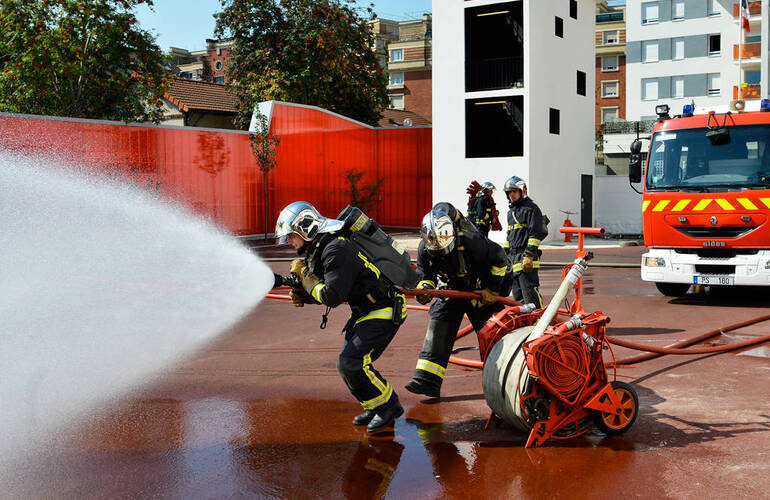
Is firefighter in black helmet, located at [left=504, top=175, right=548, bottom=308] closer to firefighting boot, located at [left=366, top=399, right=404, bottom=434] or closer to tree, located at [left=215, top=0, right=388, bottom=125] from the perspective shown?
firefighting boot, located at [left=366, top=399, right=404, bottom=434]

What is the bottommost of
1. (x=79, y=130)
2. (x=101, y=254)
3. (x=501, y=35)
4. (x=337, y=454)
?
(x=337, y=454)

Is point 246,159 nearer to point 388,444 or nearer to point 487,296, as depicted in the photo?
point 487,296

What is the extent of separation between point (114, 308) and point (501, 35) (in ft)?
64.5

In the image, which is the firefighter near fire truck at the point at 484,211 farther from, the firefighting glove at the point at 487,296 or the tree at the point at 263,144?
the tree at the point at 263,144

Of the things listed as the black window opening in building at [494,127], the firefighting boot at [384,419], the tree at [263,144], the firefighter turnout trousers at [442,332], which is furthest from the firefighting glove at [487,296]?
the black window opening in building at [494,127]

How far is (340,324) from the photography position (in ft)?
34.2

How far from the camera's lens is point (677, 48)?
53.2 metres

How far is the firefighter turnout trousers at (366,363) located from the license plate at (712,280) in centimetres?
718

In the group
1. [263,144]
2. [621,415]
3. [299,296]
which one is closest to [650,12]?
[263,144]

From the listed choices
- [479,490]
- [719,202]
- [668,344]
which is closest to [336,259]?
[479,490]

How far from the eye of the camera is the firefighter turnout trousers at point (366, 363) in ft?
17.9

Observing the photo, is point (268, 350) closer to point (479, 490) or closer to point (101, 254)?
point (479, 490)

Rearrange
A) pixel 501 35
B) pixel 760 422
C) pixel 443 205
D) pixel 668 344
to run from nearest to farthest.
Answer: pixel 760 422, pixel 443 205, pixel 668 344, pixel 501 35

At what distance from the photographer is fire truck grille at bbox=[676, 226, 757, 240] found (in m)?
10.8
